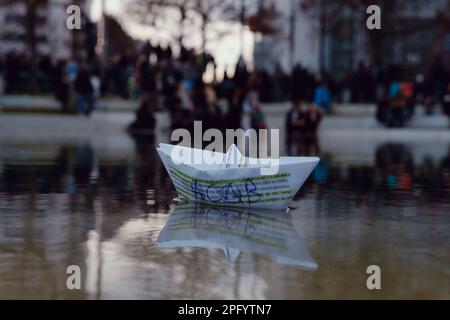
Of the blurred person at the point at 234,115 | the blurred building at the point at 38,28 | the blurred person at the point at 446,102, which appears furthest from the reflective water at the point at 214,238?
the blurred building at the point at 38,28

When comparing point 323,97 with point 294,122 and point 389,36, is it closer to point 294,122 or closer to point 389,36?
point 294,122

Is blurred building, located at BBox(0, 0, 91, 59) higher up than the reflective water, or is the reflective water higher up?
blurred building, located at BBox(0, 0, 91, 59)

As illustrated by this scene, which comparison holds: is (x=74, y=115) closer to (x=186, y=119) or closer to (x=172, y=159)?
Answer: (x=186, y=119)

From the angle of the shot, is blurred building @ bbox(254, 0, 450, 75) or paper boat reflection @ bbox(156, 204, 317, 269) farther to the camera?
blurred building @ bbox(254, 0, 450, 75)

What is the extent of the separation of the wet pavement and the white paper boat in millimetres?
184

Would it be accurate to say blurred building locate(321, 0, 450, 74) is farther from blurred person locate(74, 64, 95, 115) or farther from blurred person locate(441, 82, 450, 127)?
blurred person locate(74, 64, 95, 115)

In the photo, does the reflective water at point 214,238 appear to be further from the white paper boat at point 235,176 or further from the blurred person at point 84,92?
the blurred person at point 84,92

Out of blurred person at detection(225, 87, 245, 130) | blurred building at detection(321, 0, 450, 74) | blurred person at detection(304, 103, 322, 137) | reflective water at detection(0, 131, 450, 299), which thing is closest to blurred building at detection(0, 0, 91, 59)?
blurred person at detection(225, 87, 245, 130)

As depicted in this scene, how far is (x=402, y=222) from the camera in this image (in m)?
11.0

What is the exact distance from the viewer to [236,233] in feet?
32.6

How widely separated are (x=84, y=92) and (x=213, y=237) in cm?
2401

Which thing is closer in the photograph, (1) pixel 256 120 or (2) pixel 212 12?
(1) pixel 256 120

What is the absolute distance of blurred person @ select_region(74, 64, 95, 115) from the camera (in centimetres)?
3222

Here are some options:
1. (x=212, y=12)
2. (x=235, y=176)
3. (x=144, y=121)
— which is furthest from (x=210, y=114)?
(x=212, y=12)
